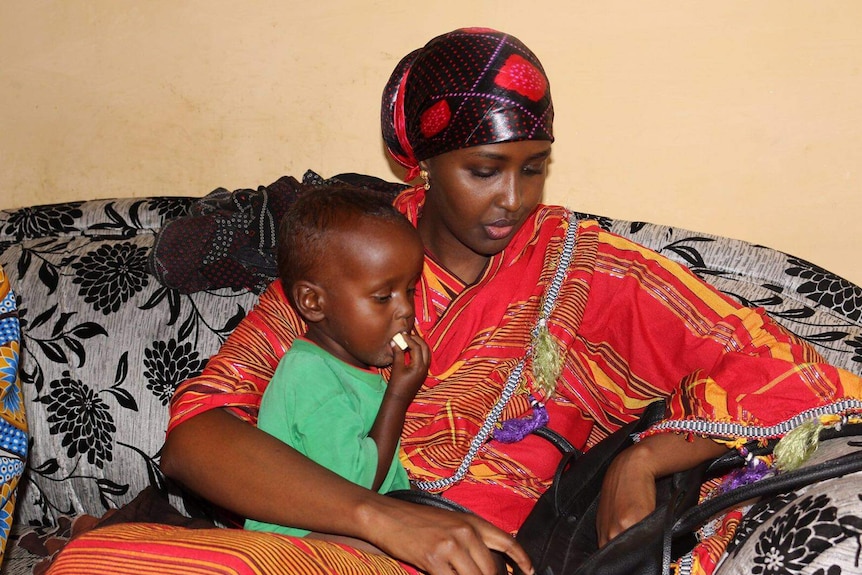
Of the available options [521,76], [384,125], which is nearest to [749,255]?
[521,76]

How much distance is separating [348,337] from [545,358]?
412 millimetres

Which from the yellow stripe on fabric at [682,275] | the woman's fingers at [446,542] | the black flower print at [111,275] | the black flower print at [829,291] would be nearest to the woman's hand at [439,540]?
the woman's fingers at [446,542]

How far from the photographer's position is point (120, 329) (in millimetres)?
2422

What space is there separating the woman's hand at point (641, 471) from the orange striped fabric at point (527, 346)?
0.19ft

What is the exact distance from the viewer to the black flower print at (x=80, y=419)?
239cm

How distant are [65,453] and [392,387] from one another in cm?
119

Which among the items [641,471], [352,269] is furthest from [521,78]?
[641,471]

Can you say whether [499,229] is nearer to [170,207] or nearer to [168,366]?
[168,366]

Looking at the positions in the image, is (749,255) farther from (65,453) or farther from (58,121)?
(58,121)

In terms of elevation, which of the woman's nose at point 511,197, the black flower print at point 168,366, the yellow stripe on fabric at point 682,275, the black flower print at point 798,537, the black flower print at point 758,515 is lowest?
the black flower print at point 168,366

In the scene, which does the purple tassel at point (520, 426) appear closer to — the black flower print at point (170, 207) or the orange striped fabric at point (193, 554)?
the orange striped fabric at point (193, 554)

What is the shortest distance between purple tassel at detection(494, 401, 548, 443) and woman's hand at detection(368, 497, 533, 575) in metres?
0.41

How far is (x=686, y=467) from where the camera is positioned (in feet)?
5.64

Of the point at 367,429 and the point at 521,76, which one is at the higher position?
the point at 521,76
